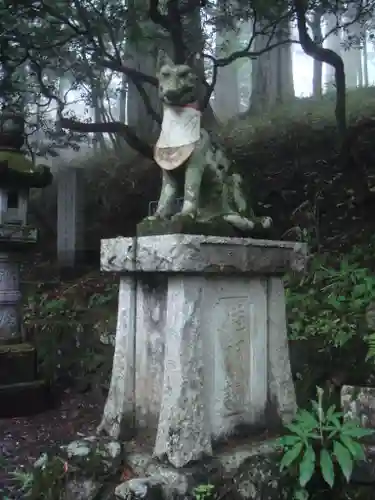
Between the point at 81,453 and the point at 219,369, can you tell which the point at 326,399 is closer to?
the point at 219,369

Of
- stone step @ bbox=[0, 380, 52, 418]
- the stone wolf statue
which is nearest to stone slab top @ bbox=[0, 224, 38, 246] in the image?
stone step @ bbox=[0, 380, 52, 418]

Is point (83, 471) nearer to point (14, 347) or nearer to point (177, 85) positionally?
point (177, 85)

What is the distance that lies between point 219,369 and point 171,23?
599cm

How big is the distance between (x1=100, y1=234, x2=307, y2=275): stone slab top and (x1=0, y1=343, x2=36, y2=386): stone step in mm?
3904

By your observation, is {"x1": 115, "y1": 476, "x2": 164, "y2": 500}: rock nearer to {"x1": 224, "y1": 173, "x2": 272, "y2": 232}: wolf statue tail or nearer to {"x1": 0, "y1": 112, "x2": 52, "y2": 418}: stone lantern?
{"x1": 224, "y1": 173, "x2": 272, "y2": 232}: wolf statue tail

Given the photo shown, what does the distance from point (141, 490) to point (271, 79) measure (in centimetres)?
1597

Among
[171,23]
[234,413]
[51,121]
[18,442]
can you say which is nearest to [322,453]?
[234,413]

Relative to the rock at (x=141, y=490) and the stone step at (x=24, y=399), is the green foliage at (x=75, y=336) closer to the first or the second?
the stone step at (x=24, y=399)

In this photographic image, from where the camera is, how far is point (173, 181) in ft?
11.8

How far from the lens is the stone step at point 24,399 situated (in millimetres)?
6527

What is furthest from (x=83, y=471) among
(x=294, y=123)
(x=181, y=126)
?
(x=294, y=123)

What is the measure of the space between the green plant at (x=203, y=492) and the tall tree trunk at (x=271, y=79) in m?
14.4

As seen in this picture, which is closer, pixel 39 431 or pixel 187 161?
pixel 187 161

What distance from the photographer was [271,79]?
16984 mm
